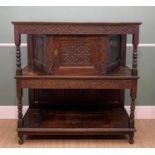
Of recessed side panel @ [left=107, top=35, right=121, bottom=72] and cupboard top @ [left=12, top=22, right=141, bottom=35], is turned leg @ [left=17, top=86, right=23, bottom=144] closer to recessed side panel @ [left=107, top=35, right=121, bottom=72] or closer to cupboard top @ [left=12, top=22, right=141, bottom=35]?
cupboard top @ [left=12, top=22, right=141, bottom=35]

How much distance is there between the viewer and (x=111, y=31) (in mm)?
1926

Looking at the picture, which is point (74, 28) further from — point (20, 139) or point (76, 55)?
point (20, 139)

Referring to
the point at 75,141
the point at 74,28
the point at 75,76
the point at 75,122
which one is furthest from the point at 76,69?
the point at 75,141

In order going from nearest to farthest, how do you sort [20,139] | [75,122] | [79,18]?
[20,139] < [75,122] < [79,18]

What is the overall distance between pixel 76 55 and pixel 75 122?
1.88ft

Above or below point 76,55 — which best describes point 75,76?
below

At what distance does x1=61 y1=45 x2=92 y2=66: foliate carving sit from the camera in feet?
6.60

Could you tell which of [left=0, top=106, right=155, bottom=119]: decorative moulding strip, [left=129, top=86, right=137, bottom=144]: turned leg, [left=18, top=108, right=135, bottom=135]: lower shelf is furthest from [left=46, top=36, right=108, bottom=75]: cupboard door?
[left=0, top=106, right=155, bottom=119]: decorative moulding strip

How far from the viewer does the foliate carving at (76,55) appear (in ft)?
6.60

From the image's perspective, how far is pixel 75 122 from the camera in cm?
225

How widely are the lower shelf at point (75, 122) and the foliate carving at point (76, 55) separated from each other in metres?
0.51

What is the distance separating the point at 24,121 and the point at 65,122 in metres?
0.33

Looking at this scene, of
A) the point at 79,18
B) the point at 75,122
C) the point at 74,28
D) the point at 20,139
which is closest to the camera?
the point at 74,28
